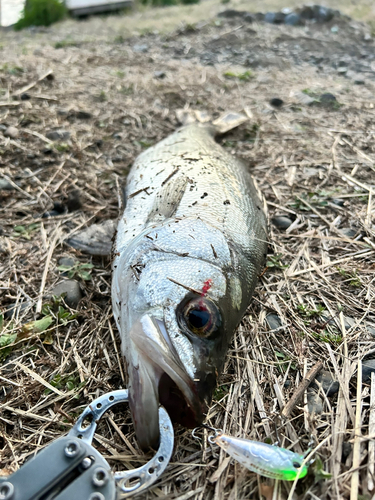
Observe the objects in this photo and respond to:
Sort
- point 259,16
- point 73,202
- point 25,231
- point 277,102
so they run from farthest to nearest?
point 259,16
point 277,102
point 73,202
point 25,231

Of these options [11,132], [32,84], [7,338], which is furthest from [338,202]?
[32,84]

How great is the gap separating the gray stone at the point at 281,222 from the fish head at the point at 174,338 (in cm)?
128

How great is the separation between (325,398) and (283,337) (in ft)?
1.48

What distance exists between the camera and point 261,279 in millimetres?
2670

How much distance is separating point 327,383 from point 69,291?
1.76m

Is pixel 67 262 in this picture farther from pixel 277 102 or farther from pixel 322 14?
pixel 322 14

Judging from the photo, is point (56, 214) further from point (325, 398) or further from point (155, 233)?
point (325, 398)

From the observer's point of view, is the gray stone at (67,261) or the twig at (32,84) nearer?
the gray stone at (67,261)

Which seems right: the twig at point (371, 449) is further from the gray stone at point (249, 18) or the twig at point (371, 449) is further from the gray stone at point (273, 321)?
the gray stone at point (249, 18)

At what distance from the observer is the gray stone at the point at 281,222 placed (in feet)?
10.5

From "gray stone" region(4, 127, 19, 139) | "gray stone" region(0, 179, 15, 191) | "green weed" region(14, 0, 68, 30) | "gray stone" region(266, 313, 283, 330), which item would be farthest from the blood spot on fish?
"green weed" region(14, 0, 68, 30)

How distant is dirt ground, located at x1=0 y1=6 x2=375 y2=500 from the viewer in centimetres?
174

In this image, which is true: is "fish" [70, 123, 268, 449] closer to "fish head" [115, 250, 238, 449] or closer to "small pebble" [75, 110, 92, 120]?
"fish head" [115, 250, 238, 449]

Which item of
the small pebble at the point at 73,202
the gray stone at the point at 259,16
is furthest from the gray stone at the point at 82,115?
the gray stone at the point at 259,16
